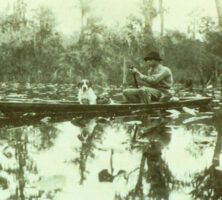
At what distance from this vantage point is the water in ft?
6.45

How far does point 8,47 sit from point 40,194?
1039cm

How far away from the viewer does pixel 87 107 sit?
502 cm

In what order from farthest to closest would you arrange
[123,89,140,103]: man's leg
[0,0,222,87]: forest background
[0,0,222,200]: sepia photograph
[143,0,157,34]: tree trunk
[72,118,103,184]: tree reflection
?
[0,0,222,87]: forest background, [143,0,157,34]: tree trunk, [123,89,140,103]: man's leg, [72,118,103,184]: tree reflection, [0,0,222,200]: sepia photograph

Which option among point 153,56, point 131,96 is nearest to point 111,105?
point 131,96

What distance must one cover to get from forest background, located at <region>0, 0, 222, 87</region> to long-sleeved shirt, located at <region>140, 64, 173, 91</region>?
397cm

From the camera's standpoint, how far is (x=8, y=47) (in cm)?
1158

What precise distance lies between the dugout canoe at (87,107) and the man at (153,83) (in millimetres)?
142

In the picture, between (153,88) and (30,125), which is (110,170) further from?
(153,88)

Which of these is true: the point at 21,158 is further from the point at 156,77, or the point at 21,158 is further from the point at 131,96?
the point at 131,96

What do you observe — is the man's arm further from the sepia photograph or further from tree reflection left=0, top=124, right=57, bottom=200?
tree reflection left=0, top=124, right=57, bottom=200

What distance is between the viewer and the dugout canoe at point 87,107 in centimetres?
461

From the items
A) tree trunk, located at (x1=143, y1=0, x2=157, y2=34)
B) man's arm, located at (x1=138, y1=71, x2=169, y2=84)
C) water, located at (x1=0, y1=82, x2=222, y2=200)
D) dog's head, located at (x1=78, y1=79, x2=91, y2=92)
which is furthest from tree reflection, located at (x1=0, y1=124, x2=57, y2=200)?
tree trunk, located at (x1=143, y1=0, x2=157, y2=34)

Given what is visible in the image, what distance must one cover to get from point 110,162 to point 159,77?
290 cm

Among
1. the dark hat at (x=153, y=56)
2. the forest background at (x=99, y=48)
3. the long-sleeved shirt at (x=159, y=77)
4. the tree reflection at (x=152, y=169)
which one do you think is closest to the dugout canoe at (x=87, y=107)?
the long-sleeved shirt at (x=159, y=77)
